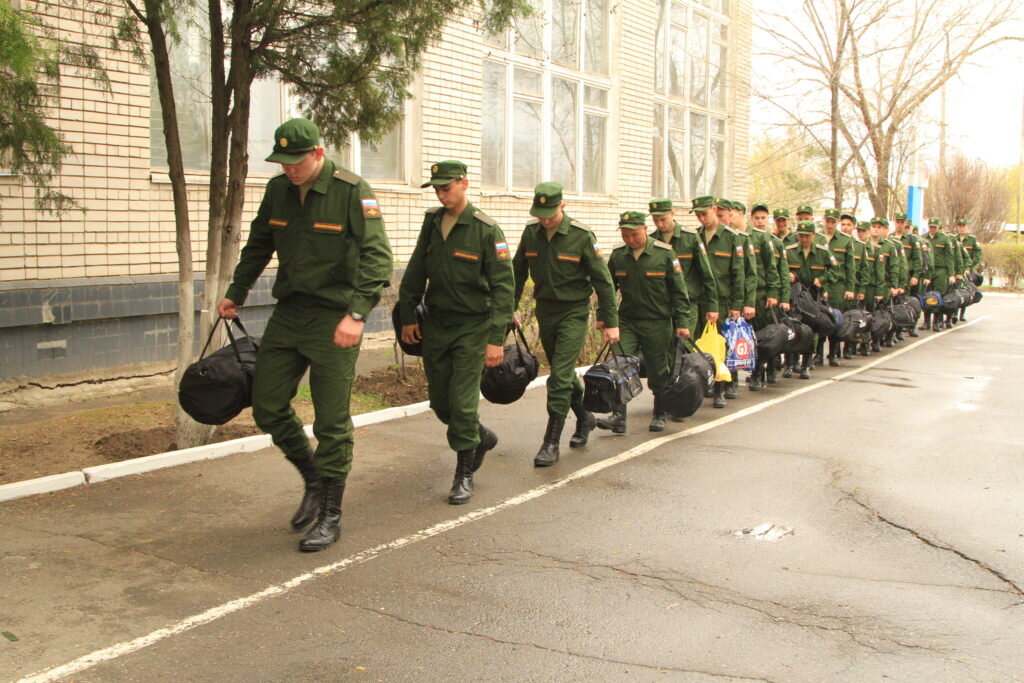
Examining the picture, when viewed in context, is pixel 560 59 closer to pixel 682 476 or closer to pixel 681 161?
pixel 681 161

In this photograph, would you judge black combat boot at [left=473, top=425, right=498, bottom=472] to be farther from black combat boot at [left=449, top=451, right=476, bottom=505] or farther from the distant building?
the distant building

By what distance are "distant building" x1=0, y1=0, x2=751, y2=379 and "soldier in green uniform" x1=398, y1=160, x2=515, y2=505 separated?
3.09 metres

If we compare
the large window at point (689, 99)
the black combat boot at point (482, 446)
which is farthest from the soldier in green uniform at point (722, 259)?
the large window at point (689, 99)

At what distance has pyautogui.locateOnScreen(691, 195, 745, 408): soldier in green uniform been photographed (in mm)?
10469

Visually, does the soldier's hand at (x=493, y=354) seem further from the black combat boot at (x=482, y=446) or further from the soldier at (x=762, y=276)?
the soldier at (x=762, y=276)

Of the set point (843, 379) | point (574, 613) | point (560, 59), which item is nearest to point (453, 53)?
point (560, 59)

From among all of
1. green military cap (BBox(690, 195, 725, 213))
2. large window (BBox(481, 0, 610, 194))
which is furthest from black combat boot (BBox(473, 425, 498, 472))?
large window (BBox(481, 0, 610, 194))

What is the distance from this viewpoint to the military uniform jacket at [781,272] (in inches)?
459

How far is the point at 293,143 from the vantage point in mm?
5203

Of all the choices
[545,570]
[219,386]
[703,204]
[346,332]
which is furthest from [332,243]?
[703,204]

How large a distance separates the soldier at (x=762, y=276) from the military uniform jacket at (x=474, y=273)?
18.1ft

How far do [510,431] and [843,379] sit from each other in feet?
18.7

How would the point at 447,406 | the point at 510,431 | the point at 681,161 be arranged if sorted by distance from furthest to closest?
the point at 681,161
the point at 510,431
the point at 447,406

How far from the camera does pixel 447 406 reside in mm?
6551
